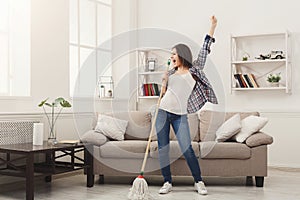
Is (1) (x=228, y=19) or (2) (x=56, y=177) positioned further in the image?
(1) (x=228, y=19)

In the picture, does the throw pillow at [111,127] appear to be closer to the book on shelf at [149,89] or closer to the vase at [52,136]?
the vase at [52,136]

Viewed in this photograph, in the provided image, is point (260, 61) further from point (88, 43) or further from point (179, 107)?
point (88, 43)

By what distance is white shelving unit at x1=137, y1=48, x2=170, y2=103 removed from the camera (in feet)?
19.5

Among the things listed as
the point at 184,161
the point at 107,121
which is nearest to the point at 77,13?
the point at 107,121

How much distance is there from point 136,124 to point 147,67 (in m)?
1.47

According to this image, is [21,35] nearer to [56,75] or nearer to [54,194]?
[56,75]

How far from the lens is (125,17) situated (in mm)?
6000

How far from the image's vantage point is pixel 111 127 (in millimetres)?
Result: 4328

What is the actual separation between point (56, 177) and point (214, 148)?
5.51ft

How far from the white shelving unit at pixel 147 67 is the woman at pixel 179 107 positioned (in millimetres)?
2018

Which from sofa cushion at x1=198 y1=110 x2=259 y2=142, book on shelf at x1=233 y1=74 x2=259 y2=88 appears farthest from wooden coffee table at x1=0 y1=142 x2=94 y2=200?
book on shelf at x1=233 y1=74 x2=259 y2=88

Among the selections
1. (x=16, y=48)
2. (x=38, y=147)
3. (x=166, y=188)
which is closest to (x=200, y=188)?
(x=166, y=188)

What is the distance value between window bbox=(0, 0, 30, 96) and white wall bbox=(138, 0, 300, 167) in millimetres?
2138

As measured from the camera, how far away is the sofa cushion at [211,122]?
4.44 meters
